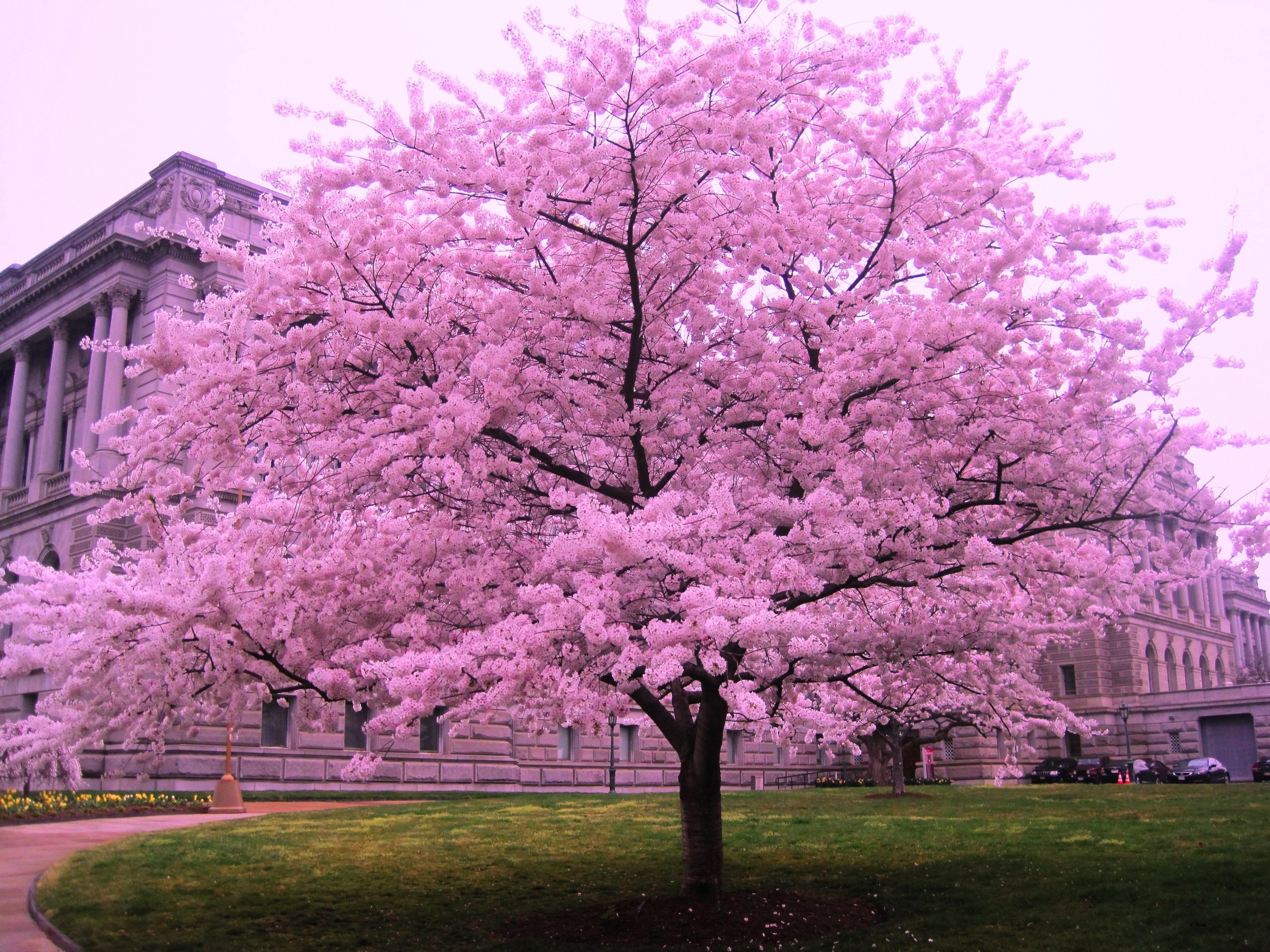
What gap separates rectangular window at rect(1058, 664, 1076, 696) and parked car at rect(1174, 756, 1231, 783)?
42.0ft

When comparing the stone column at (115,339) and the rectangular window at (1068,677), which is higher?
the stone column at (115,339)

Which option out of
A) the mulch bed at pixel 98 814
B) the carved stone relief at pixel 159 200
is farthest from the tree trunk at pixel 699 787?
the carved stone relief at pixel 159 200

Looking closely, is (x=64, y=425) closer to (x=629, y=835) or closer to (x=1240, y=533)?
(x=629, y=835)

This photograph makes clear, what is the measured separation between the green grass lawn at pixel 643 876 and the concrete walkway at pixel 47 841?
1.35 ft

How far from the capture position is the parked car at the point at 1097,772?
185ft

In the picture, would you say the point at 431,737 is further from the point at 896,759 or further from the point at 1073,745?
the point at 1073,745

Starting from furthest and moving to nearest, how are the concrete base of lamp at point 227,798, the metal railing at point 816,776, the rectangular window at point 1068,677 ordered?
the rectangular window at point 1068,677
the metal railing at point 816,776
the concrete base of lamp at point 227,798

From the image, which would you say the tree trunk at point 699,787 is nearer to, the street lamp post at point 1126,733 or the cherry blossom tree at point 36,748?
the cherry blossom tree at point 36,748

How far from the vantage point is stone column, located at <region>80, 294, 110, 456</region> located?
42.8 metres

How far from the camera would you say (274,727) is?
3797 cm

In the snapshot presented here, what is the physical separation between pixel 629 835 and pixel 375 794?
1677 cm

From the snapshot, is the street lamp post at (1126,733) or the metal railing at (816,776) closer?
the metal railing at (816,776)

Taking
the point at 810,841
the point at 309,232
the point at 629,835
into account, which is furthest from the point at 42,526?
the point at 309,232

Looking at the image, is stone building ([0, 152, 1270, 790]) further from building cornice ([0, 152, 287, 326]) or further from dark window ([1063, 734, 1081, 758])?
dark window ([1063, 734, 1081, 758])
